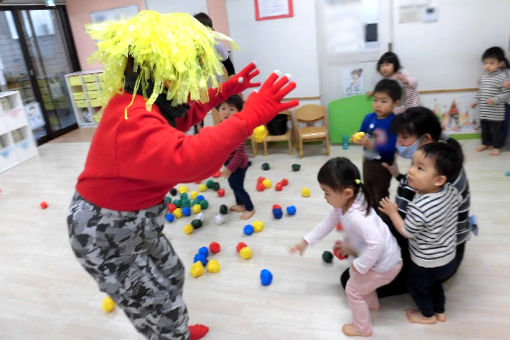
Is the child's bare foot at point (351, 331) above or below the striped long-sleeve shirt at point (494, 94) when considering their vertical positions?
below

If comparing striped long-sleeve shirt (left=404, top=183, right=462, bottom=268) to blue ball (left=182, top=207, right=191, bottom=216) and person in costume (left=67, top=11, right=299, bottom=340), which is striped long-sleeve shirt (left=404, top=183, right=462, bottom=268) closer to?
person in costume (left=67, top=11, right=299, bottom=340)

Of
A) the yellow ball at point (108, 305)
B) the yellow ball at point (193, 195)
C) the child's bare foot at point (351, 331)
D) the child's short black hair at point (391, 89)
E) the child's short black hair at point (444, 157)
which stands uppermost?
the child's short black hair at point (391, 89)

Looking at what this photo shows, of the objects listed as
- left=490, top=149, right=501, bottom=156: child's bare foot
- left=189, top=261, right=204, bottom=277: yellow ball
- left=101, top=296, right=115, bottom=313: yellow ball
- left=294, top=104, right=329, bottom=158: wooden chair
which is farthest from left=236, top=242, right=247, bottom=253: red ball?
left=490, top=149, right=501, bottom=156: child's bare foot

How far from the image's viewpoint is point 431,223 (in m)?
1.61

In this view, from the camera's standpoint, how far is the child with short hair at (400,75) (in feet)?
12.1

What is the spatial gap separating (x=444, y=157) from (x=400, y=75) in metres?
2.43

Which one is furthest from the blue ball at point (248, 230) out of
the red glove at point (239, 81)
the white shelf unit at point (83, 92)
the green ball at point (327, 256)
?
the white shelf unit at point (83, 92)

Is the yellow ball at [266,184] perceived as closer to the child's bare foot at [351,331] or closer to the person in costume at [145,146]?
the child's bare foot at [351,331]

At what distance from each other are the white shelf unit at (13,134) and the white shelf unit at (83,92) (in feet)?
3.36

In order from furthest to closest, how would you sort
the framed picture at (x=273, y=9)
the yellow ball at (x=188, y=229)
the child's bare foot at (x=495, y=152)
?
the framed picture at (x=273, y=9) < the child's bare foot at (x=495, y=152) < the yellow ball at (x=188, y=229)

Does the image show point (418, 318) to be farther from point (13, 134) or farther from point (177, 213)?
point (13, 134)

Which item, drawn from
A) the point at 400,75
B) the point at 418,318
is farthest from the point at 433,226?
the point at 400,75

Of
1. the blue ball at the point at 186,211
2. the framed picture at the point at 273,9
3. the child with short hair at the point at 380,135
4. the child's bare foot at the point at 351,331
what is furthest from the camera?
the framed picture at the point at 273,9

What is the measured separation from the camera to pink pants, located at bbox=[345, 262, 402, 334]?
171cm
